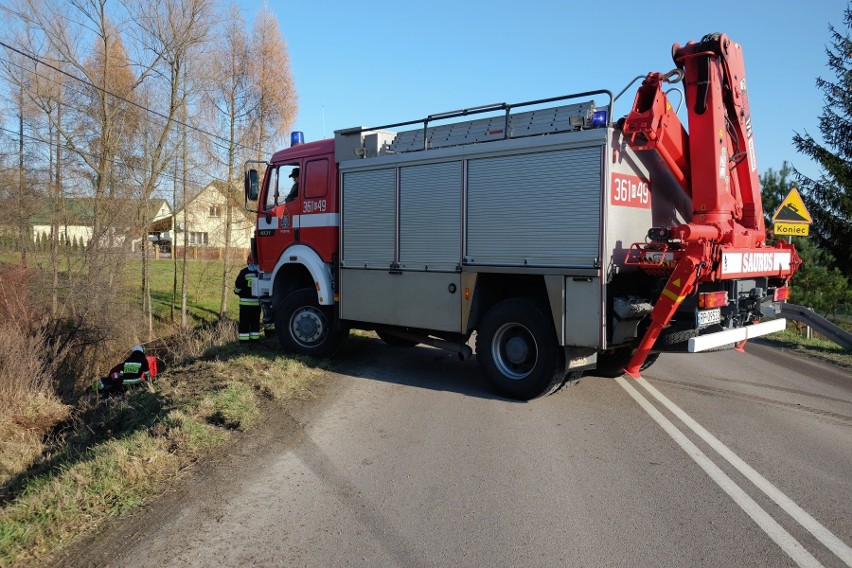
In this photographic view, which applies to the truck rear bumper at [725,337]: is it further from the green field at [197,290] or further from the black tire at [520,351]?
the green field at [197,290]

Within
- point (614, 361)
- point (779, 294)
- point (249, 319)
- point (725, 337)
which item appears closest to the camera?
point (725, 337)

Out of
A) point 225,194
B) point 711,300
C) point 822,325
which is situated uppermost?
point 225,194

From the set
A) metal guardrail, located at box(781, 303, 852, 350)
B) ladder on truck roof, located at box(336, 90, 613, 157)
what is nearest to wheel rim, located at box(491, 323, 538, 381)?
ladder on truck roof, located at box(336, 90, 613, 157)

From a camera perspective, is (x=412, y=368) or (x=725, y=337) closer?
(x=725, y=337)

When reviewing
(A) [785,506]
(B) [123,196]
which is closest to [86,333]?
(B) [123,196]

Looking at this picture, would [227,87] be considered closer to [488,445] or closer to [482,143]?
[482,143]

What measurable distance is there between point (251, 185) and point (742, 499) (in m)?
8.13

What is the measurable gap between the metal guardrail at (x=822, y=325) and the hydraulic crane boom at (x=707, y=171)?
14.2ft

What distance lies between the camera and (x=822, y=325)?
11375 mm

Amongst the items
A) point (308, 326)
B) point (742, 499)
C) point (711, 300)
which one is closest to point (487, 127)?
point (711, 300)

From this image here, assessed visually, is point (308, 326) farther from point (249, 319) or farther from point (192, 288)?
point (192, 288)

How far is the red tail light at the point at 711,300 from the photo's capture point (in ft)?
20.9

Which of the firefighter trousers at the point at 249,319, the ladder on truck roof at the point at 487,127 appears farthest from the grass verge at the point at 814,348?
the firefighter trousers at the point at 249,319

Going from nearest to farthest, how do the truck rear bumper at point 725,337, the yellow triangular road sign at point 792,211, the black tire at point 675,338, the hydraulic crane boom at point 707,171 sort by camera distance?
the hydraulic crane boom at point 707,171 → the truck rear bumper at point 725,337 → the black tire at point 675,338 → the yellow triangular road sign at point 792,211
